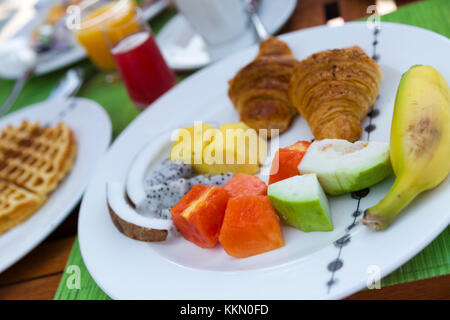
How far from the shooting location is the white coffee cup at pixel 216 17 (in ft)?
5.04

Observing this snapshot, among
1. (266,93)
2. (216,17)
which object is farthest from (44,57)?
(266,93)

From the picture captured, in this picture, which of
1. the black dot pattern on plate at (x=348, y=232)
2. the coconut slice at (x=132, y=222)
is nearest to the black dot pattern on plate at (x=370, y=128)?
the black dot pattern on plate at (x=348, y=232)

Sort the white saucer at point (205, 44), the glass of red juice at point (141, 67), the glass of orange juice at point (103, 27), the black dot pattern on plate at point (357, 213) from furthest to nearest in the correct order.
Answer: the glass of orange juice at point (103, 27), the white saucer at point (205, 44), the glass of red juice at point (141, 67), the black dot pattern on plate at point (357, 213)

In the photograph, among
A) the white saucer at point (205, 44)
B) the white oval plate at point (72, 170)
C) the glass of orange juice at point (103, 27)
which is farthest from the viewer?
the glass of orange juice at point (103, 27)

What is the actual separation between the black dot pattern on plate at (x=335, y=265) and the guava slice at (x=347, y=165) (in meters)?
0.16

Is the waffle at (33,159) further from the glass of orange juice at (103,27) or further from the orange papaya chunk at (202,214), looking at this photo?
the orange papaya chunk at (202,214)

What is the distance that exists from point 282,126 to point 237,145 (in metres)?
0.14

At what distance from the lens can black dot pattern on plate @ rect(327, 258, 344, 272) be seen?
2.24 feet

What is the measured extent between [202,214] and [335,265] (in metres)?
0.29

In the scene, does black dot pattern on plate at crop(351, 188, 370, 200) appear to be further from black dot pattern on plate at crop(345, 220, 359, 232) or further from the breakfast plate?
the breakfast plate

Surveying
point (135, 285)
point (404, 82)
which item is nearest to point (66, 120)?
point (135, 285)

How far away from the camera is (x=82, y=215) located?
1.11 m

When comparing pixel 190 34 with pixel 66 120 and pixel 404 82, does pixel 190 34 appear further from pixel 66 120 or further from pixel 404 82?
pixel 404 82

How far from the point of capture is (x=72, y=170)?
1460 mm
